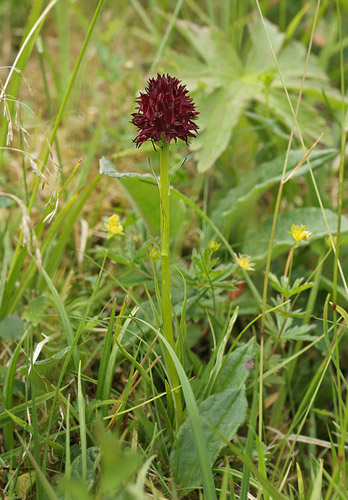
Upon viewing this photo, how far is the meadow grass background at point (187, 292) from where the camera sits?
1.10 meters

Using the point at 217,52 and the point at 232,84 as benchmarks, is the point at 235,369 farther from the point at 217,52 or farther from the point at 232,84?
the point at 217,52

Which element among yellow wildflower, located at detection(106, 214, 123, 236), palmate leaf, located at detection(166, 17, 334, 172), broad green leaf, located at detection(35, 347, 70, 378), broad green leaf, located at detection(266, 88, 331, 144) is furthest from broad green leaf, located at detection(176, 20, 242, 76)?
broad green leaf, located at detection(35, 347, 70, 378)

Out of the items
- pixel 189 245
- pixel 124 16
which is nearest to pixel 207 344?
pixel 189 245

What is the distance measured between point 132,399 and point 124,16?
231cm

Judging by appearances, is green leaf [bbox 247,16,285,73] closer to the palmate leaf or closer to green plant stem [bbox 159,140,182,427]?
the palmate leaf

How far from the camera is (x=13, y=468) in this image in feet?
3.89

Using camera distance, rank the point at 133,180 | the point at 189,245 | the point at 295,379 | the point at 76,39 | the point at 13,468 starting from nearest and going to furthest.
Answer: the point at 13,468
the point at 133,180
the point at 295,379
the point at 189,245
the point at 76,39

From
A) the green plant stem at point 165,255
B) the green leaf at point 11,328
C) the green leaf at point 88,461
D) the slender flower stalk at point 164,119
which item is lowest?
the green leaf at point 88,461

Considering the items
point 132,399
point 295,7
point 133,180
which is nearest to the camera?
point 132,399

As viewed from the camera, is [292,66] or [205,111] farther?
[292,66]

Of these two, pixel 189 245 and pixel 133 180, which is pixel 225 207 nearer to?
pixel 189 245

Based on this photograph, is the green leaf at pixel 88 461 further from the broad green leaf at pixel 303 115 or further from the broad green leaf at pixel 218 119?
the broad green leaf at pixel 303 115

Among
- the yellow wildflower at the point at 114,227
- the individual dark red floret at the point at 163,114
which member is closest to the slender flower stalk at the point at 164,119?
the individual dark red floret at the point at 163,114

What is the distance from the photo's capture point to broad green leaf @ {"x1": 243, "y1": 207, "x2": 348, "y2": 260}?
1580 mm
